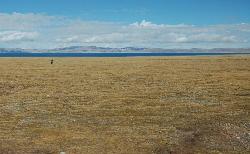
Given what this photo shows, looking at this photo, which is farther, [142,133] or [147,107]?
[147,107]

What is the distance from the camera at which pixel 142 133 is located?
3362 centimetres

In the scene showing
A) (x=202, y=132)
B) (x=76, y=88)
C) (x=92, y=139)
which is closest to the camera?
(x=92, y=139)

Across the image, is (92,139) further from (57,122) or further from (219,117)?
(219,117)

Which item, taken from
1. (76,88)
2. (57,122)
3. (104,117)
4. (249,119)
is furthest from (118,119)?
(76,88)

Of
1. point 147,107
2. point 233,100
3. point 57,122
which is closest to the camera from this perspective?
point 57,122

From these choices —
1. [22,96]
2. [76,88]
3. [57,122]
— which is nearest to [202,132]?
[57,122]

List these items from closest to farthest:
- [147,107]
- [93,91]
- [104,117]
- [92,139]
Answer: [92,139], [104,117], [147,107], [93,91]

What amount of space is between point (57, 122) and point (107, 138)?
7183 millimetres

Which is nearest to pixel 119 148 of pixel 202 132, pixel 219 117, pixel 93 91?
pixel 202 132

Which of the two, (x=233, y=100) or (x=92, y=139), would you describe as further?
(x=233, y=100)

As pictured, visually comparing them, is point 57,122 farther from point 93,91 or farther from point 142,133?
point 93,91

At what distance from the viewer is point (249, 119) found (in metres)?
39.2

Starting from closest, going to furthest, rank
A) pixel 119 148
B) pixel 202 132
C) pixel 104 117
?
pixel 119 148 → pixel 202 132 → pixel 104 117

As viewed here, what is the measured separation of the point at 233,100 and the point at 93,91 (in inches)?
758
